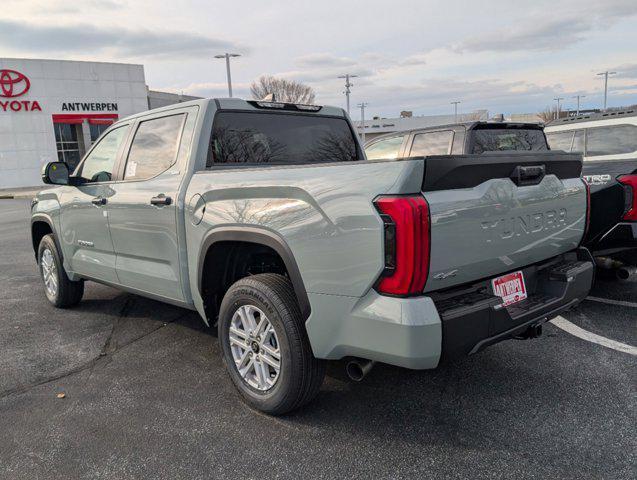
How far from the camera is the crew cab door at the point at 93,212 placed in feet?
14.4

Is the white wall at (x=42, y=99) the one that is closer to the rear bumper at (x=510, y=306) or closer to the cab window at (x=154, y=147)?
the cab window at (x=154, y=147)

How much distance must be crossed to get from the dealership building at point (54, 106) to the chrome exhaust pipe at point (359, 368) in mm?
35861

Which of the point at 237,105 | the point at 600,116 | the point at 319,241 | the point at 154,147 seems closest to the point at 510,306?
the point at 319,241

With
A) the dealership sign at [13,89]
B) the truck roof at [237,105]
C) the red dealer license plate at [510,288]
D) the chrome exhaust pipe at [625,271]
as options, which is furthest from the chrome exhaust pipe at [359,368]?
the dealership sign at [13,89]

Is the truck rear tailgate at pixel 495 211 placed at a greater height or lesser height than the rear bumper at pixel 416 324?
greater

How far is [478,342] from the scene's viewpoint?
8.37ft

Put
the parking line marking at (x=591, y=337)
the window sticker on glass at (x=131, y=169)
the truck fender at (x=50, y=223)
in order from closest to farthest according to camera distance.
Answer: the parking line marking at (x=591, y=337) < the window sticker on glass at (x=131, y=169) < the truck fender at (x=50, y=223)

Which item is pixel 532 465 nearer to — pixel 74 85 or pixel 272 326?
pixel 272 326

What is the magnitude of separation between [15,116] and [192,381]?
3587 cm

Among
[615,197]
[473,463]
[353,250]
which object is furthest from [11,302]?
[615,197]

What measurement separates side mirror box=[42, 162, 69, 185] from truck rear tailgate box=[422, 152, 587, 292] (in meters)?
3.60

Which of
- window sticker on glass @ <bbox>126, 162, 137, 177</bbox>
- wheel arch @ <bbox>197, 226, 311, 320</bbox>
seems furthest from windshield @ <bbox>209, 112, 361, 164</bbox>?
window sticker on glass @ <bbox>126, 162, 137, 177</bbox>

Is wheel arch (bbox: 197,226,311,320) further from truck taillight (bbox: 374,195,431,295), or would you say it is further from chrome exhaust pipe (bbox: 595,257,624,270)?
chrome exhaust pipe (bbox: 595,257,624,270)

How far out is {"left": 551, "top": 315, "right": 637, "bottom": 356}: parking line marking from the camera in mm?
3920
